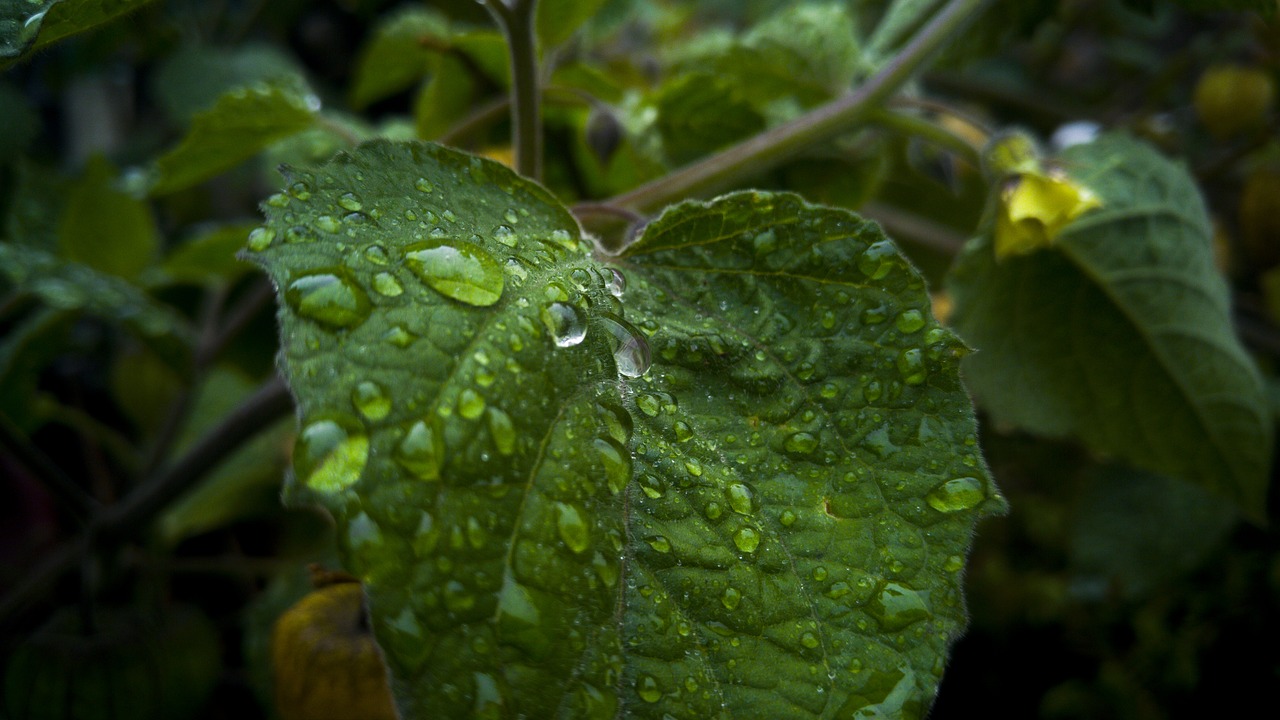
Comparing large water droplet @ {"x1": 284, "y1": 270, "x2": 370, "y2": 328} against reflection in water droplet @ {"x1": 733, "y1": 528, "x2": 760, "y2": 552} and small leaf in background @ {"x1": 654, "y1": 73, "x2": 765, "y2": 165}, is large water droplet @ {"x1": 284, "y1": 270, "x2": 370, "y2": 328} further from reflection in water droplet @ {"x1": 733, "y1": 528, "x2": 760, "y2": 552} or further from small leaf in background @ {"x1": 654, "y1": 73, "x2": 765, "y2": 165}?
small leaf in background @ {"x1": 654, "y1": 73, "x2": 765, "y2": 165}

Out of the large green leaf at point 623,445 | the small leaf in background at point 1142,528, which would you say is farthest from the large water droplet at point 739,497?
the small leaf in background at point 1142,528

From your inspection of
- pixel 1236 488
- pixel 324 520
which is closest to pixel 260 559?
pixel 324 520

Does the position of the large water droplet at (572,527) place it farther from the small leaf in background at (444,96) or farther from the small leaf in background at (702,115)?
the small leaf in background at (444,96)

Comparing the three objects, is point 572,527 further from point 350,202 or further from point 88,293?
point 88,293

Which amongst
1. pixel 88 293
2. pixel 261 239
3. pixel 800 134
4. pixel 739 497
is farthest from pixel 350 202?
pixel 88 293

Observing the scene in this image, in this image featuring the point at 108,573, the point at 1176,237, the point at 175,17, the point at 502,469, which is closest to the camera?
the point at 502,469

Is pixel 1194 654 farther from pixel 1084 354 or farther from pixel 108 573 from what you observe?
pixel 108 573

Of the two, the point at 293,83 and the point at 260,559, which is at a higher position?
the point at 293,83
